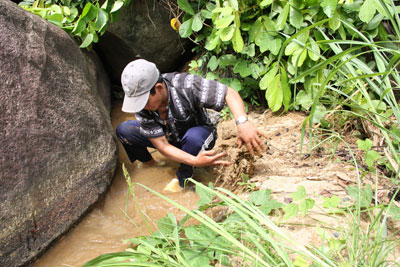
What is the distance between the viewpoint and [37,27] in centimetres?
234

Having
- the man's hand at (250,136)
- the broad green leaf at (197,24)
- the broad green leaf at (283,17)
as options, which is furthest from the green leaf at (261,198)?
the broad green leaf at (197,24)

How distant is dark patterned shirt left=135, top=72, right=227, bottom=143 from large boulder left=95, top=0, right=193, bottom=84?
1.39 metres

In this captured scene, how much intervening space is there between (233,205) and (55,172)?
59.3 inches

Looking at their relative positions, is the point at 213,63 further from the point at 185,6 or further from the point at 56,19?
the point at 56,19

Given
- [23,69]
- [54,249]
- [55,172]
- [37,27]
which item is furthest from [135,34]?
[54,249]

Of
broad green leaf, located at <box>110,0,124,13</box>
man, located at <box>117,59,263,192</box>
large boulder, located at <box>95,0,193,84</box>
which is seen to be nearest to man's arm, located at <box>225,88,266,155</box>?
man, located at <box>117,59,263,192</box>

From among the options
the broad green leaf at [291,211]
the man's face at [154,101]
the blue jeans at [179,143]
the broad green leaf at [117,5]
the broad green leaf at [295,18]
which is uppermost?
the broad green leaf at [117,5]

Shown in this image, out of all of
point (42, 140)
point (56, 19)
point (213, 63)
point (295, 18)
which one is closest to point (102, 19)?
point (56, 19)

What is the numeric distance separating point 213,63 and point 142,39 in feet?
3.40

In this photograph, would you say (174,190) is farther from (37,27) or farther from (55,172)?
(37,27)

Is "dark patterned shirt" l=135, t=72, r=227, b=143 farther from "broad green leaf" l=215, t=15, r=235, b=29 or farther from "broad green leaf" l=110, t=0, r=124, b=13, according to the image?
"broad green leaf" l=110, t=0, r=124, b=13

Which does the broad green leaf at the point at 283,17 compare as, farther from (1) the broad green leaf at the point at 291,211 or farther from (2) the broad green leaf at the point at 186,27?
(1) the broad green leaf at the point at 291,211

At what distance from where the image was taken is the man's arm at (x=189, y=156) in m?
2.17

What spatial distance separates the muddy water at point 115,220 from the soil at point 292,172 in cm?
50
